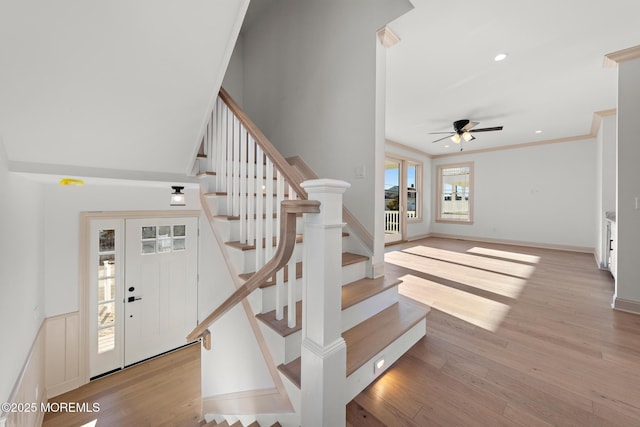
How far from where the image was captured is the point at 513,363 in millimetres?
1652

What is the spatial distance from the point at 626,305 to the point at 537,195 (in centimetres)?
443

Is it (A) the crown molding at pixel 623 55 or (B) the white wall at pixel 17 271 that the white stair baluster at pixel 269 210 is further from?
(A) the crown molding at pixel 623 55

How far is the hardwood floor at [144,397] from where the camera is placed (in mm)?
2621

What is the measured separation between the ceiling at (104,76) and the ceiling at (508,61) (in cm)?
173

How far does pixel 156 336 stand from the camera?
3.75m

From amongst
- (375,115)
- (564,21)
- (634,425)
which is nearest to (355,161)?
(375,115)

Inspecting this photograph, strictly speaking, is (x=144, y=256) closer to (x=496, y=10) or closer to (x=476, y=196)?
(x=496, y=10)

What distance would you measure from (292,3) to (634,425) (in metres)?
4.45

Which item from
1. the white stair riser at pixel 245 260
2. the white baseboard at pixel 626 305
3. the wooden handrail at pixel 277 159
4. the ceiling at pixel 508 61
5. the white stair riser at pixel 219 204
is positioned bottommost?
the white baseboard at pixel 626 305

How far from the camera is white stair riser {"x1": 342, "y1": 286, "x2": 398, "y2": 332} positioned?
5.54 ft

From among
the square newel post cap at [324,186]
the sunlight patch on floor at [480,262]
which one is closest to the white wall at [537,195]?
the sunlight patch on floor at [480,262]

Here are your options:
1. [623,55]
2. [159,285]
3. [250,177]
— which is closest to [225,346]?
[250,177]

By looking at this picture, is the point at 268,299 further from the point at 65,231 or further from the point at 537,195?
the point at 537,195

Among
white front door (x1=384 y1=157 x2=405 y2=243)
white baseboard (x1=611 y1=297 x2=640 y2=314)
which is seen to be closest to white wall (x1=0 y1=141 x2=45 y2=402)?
white baseboard (x1=611 y1=297 x2=640 y2=314)
